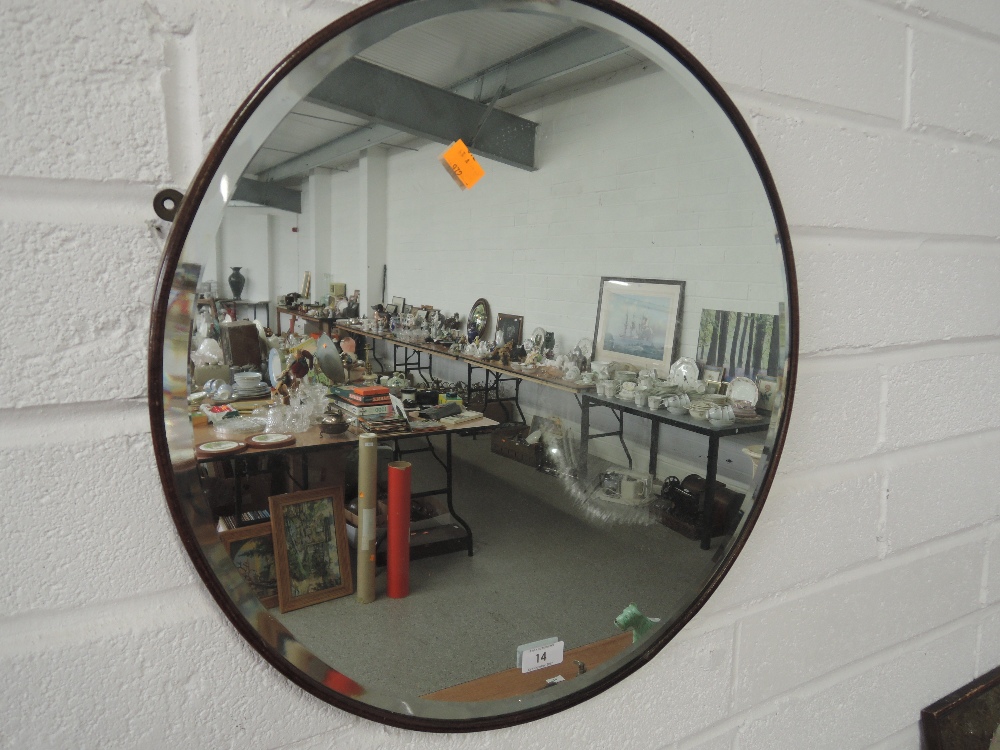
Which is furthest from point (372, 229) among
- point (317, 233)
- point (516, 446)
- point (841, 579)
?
point (841, 579)

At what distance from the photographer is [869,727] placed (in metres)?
1.04

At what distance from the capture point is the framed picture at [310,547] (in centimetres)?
54

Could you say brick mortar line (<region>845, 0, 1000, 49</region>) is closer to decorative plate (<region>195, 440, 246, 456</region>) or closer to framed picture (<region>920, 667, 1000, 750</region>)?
decorative plate (<region>195, 440, 246, 456</region>)

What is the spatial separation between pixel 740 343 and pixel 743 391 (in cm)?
6

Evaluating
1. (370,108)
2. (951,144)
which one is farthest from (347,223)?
(951,144)

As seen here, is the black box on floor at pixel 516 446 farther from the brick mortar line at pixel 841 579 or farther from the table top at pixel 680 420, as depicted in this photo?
the brick mortar line at pixel 841 579

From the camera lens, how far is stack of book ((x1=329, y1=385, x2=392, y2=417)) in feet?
1.87

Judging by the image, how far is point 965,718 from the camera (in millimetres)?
1119

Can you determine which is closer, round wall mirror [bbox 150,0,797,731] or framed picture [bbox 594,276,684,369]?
round wall mirror [bbox 150,0,797,731]

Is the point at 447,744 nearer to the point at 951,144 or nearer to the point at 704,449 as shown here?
the point at 704,449

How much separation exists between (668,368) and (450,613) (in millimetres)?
353

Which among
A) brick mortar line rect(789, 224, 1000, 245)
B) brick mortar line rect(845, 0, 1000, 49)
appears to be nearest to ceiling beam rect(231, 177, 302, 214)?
brick mortar line rect(789, 224, 1000, 245)

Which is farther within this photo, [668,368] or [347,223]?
[668,368]

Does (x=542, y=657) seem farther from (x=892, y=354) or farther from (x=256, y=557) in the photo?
(x=892, y=354)
